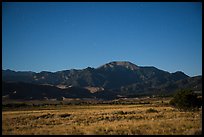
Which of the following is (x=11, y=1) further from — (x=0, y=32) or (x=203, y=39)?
(x=203, y=39)

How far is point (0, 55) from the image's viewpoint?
56.0 feet

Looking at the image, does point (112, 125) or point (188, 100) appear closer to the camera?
point (112, 125)

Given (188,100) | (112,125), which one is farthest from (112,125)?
(188,100)

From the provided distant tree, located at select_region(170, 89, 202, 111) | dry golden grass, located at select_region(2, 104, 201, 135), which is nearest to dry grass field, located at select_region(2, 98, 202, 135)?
dry golden grass, located at select_region(2, 104, 201, 135)

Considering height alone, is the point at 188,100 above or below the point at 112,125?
above

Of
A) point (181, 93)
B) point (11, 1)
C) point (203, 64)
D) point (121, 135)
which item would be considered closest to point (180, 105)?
point (181, 93)

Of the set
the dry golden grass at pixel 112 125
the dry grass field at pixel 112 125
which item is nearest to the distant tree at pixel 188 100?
the dry grass field at pixel 112 125

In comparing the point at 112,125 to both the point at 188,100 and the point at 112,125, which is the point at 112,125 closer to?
the point at 112,125

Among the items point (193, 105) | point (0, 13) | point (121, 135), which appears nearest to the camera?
point (0, 13)

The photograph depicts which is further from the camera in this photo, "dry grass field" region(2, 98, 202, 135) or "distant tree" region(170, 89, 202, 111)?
"distant tree" region(170, 89, 202, 111)

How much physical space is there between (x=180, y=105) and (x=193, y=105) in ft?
7.66

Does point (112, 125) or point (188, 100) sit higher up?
point (188, 100)

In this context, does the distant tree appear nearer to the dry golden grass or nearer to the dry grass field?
the dry grass field

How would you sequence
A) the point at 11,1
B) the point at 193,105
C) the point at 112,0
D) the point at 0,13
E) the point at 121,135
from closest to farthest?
1. the point at 0,13
2. the point at 112,0
3. the point at 11,1
4. the point at 121,135
5. the point at 193,105
